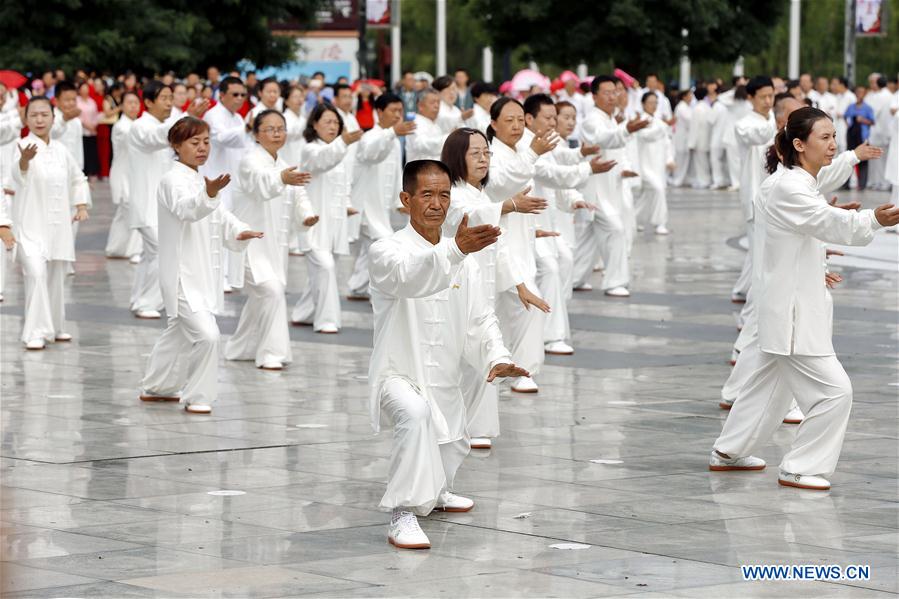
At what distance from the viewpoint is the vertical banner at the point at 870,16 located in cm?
3247

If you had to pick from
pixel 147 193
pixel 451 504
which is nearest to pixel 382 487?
pixel 451 504

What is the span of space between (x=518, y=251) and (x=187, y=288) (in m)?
1.96

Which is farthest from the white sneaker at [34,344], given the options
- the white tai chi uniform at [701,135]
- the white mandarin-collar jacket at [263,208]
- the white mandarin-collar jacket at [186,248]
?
the white tai chi uniform at [701,135]

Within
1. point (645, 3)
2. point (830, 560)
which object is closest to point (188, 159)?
point (830, 560)

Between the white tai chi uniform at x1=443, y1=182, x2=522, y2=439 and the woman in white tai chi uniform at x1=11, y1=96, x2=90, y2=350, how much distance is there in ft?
13.1

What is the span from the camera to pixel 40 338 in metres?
12.7

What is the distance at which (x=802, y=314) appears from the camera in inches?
321

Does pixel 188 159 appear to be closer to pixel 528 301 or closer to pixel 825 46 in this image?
pixel 528 301

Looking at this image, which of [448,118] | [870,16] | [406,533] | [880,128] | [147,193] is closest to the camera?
[406,533]

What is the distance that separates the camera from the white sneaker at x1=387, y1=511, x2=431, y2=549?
6.94m

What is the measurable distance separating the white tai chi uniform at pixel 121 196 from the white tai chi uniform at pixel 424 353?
1071cm

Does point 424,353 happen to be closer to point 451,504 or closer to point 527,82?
point 451,504

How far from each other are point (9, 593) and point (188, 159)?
4.69 meters

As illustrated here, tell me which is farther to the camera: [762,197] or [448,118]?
[448,118]
